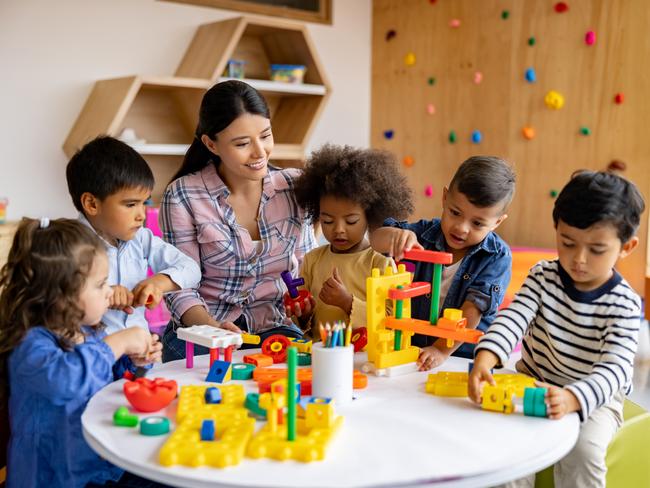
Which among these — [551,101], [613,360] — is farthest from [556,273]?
[551,101]

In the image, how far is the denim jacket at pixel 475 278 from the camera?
178 centimetres

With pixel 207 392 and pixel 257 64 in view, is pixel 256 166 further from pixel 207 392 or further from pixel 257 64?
pixel 257 64

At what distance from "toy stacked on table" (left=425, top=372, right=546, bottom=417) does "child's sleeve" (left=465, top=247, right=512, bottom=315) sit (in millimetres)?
332

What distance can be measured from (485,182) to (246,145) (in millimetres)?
654

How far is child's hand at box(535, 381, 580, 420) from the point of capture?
127 centimetres

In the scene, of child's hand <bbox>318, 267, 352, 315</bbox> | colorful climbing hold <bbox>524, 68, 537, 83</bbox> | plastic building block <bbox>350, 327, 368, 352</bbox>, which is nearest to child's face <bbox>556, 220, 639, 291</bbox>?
plastic building block <bbox>350, 327, 368, 352</bbox>

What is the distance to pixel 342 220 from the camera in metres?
2.02

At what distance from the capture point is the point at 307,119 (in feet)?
13.5

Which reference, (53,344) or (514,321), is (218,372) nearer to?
(53,344)

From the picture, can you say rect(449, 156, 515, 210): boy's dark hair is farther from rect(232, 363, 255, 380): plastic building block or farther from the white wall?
the white wall

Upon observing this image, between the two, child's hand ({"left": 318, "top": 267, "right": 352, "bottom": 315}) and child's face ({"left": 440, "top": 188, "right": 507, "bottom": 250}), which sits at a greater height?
child's face ({"left": 440, "top": 188, "right": 507, "bottom": 250})

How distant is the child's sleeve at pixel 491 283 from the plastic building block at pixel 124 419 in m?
0.88

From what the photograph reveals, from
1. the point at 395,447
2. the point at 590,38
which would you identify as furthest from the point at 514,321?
the point at 590,38

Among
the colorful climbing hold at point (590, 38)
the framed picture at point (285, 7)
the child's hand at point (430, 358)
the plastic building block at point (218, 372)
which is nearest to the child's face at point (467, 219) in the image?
the child's hand at point (430, 358)
